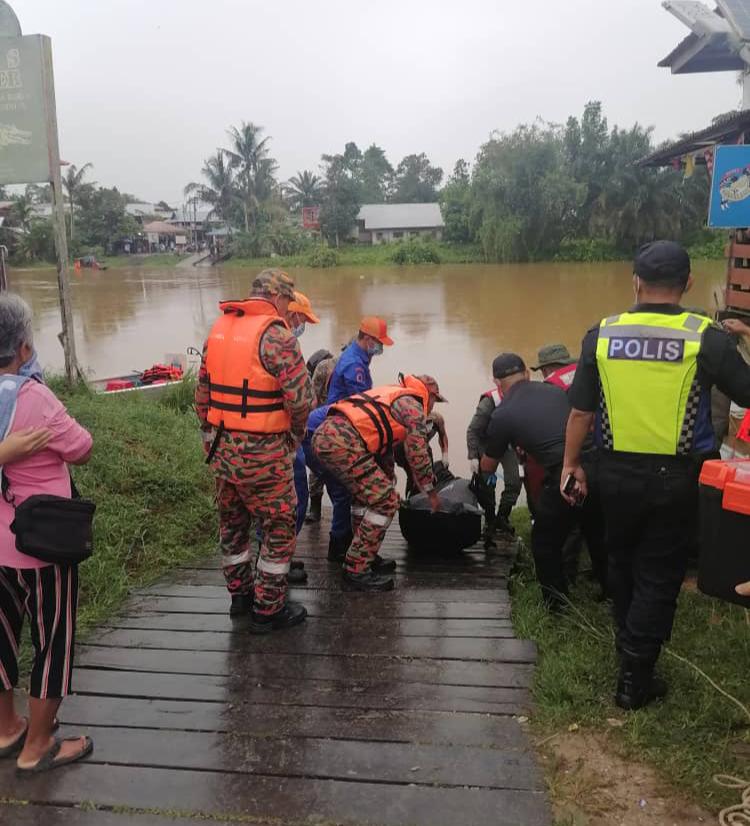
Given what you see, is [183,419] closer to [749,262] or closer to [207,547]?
[207,547]

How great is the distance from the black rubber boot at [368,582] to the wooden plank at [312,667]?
0.74 metres

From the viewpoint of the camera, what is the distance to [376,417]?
3.55 metres

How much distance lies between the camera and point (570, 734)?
2.30 meters

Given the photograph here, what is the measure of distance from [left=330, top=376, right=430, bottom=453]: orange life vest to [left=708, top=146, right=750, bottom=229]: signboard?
11.4ft

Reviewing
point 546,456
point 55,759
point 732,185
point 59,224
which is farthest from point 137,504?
point 732,185

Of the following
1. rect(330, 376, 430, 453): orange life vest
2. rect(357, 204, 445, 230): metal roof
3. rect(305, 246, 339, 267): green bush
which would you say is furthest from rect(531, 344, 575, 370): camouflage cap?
rect(357, 204, 445, 230): metal roof

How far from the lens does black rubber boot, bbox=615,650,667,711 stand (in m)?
2.46

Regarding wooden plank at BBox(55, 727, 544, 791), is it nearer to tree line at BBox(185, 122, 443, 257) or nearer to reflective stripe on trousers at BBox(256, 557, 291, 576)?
reflective stripe on trousers at BBox(256, 557, 291, 576)

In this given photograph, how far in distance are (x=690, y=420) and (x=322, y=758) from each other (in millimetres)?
1580

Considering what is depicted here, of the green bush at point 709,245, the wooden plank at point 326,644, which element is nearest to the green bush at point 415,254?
the green bush at point 709,245

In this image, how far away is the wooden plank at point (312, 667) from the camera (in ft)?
8.68

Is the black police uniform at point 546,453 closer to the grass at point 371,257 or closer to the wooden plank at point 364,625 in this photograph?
the wooden plank at point 364,625

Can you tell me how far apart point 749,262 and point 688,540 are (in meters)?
5.57

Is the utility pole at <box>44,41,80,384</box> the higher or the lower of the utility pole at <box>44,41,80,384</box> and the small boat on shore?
the higher
